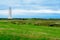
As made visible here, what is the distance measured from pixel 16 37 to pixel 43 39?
3037 mm

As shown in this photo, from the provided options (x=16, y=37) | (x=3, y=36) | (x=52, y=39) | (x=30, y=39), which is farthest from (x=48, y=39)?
(x=3, y=36)

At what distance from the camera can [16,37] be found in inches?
964

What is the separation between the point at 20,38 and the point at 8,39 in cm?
136

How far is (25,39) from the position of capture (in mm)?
24078

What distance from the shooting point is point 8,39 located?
2395 cm

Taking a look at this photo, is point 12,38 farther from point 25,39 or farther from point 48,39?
point 48,39

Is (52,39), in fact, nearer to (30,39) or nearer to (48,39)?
(48,39)

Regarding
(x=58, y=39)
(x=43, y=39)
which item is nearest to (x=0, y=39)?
(x=43, y=39)

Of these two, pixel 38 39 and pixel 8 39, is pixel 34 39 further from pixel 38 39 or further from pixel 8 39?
pixel 8 39

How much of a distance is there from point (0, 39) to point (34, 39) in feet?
12.4

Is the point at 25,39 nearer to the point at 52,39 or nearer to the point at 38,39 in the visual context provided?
the point at 38,39

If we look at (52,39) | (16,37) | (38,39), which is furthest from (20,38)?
(52,39)

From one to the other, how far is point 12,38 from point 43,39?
346 cm

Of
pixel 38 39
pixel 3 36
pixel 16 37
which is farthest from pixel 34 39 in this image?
pixel 3 36
